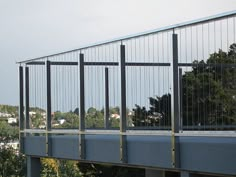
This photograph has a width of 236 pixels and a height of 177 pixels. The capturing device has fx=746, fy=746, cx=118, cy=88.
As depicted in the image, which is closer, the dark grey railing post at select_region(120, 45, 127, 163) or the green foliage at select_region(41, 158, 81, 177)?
the dark grey railing post at select_region(120, 45, 127, 163)

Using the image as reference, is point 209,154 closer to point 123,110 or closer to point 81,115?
point 123,110

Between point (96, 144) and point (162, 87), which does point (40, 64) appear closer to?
point (96, 144)

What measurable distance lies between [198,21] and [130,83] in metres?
2.56

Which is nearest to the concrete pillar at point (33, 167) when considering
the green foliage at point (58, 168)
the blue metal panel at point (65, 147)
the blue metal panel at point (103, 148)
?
the blue metal panel at point (65, 147)

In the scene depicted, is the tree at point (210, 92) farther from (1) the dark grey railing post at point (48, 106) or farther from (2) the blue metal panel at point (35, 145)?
(2) the blue metal panel at point (35, 145)

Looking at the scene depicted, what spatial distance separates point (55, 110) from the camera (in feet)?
49.9

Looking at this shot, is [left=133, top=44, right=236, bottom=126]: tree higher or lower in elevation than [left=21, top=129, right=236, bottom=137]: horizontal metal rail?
higher

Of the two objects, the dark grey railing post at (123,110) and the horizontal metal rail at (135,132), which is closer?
the horizontal metal rail at (135,132)

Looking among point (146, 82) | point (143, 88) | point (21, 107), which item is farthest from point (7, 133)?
point (143, 88)

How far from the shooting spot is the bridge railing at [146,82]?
→ 9531mm

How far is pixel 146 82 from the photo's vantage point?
11.6 metres

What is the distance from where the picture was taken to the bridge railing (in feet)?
31.3

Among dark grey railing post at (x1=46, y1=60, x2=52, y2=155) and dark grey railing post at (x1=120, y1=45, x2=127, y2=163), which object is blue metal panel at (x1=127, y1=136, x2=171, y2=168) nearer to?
dark grey railing post at (x1=120, y1=45, x2=127, y2=163)

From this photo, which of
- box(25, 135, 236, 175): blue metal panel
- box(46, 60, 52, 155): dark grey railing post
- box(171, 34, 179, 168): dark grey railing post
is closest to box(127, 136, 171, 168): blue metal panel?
box(25, 135, 236, 175): blue metal panel
